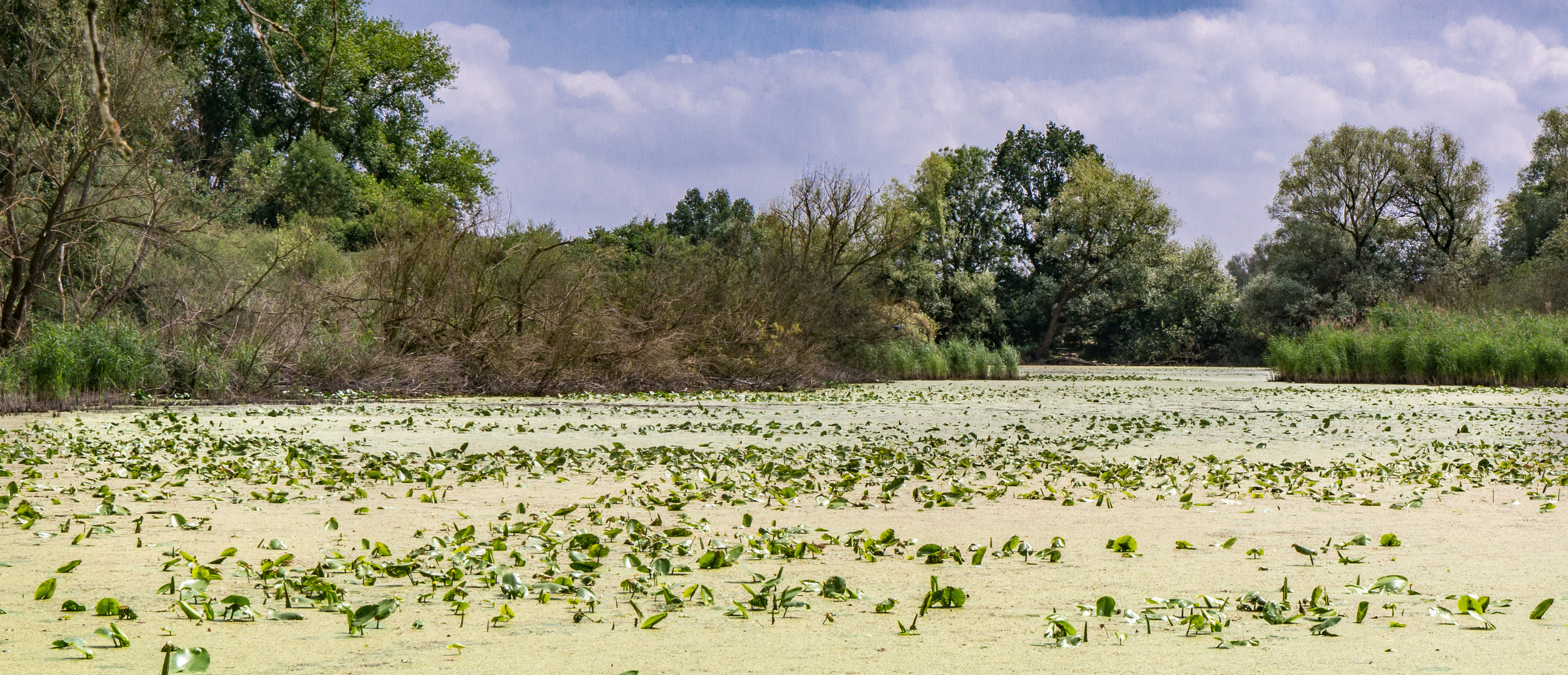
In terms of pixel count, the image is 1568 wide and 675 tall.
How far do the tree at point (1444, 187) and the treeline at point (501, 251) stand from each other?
0.32 feet

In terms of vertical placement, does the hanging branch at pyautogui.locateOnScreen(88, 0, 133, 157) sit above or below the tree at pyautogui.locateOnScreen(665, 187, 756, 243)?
below

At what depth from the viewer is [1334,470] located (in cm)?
787

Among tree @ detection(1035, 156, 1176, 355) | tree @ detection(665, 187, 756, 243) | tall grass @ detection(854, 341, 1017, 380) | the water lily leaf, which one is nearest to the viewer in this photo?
the water lily leaf

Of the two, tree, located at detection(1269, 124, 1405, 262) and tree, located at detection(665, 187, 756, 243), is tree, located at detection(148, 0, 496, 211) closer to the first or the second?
tree, located at detection(665, 187, 756, 243)

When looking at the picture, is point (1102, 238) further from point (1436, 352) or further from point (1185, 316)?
point (1436, 352)

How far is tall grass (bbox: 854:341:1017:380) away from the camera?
87.9ft

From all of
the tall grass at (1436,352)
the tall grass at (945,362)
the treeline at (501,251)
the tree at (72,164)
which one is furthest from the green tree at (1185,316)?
the tree at (72,164)

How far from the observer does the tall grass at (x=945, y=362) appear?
2680cm

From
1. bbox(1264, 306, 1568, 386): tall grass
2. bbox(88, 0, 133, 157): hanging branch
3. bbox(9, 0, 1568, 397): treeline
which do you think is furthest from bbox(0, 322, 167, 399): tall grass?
bbox(1264, 306, 1568, 386): tall grass

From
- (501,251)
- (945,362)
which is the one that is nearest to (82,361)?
(501,251)

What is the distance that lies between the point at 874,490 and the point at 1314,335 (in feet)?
74.5

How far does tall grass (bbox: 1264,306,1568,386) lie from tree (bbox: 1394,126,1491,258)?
1564 cm

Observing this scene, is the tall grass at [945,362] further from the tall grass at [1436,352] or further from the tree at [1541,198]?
the tree at [1541,198]

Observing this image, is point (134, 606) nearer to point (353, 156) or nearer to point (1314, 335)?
point (1314, 335)
